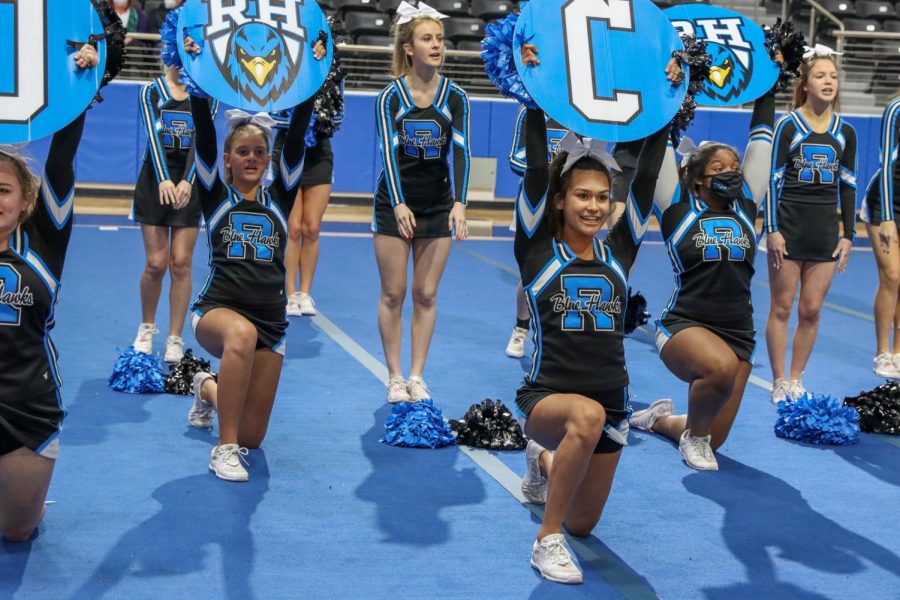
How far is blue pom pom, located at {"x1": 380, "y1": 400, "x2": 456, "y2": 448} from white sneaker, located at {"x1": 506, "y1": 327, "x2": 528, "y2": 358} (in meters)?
1.83

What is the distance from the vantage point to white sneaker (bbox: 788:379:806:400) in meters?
6.08

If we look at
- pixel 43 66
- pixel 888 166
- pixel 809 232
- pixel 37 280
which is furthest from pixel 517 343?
pixel 43 66

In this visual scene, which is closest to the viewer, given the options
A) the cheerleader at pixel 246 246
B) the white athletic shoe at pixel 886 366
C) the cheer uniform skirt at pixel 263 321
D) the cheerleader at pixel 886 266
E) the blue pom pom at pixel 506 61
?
the blue pom pom at pixel 506 61

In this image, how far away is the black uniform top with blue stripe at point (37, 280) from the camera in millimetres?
3615

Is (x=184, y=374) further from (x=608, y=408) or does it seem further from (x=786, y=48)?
(x=786, y=48)

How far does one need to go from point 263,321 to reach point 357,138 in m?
8.81

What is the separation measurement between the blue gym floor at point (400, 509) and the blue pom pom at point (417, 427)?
60 mm

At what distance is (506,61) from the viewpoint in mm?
3850

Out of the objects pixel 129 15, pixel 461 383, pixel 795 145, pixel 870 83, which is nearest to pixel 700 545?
pixel 461 383

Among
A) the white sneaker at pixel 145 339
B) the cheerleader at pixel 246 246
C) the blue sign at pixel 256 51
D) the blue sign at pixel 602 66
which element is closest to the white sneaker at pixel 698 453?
the blue sign at pixel 602 66

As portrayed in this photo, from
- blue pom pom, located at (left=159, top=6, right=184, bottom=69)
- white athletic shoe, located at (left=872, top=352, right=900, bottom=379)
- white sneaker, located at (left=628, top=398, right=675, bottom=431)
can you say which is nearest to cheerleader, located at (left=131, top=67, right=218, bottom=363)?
blue pom pom, located at (left=159, top=6, right=184, bottom=69)

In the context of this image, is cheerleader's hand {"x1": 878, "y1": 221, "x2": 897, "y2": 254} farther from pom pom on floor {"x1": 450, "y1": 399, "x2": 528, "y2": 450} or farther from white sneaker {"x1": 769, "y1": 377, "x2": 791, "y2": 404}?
pom pom on floor {"x1": 450, "y1": 399, "x2": 528, "y2": 450}

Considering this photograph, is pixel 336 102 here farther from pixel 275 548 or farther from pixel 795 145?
pixel 275 548

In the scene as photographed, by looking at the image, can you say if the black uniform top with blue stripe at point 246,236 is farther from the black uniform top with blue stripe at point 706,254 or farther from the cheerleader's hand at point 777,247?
the cheerleader's hand at point 777,247
